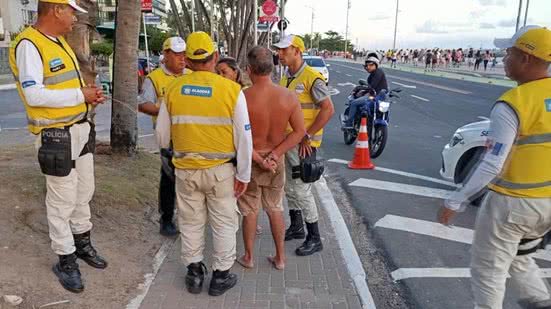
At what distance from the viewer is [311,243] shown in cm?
461

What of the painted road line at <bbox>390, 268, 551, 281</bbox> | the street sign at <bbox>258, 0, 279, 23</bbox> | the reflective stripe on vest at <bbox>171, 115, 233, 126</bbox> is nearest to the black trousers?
the reflective stripe on vest at <bbox>171, 115, 233, 126</bbox>

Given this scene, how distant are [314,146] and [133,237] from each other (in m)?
1.99

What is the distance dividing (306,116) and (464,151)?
2.88 m

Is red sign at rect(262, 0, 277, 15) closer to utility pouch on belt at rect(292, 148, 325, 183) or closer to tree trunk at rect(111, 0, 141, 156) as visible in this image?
tree trunk at rect(111, 0, 141, 156)

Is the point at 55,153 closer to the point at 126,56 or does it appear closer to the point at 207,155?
the point at 207,155

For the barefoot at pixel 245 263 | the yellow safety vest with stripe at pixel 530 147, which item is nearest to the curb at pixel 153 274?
the barefoot at pixel 245 263

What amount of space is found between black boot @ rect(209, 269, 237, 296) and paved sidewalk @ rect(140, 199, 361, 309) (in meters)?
0.04

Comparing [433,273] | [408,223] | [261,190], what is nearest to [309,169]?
[261,190]

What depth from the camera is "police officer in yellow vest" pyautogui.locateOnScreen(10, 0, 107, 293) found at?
10.4ft

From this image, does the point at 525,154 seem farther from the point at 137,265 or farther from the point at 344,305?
the point at 137,265

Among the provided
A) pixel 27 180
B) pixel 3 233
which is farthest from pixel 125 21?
pixel 3 233

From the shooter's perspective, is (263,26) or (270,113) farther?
(263,26)

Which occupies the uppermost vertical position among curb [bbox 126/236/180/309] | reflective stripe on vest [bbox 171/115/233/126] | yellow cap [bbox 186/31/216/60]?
yellow cap [bbox 186/31/216/60]

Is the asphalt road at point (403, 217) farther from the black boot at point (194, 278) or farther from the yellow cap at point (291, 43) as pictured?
the yellow cap at point (291, 43)
